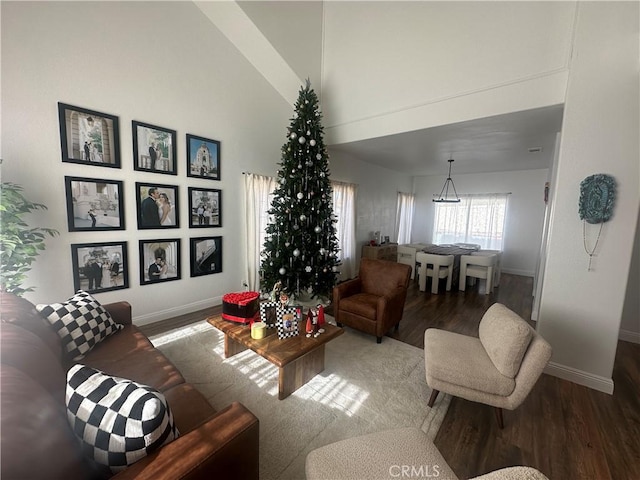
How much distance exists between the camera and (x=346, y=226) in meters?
5.39

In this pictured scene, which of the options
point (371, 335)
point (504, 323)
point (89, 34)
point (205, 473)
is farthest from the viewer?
point (371, 335)

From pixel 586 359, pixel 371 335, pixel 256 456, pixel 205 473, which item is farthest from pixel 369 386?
pixel 586 359

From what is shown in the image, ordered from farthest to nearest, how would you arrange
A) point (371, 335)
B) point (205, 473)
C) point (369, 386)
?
point (371, 335) → point (369, 386) → point (205, 473)

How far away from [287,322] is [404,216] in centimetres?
622

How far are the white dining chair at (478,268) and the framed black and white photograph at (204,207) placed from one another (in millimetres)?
4400

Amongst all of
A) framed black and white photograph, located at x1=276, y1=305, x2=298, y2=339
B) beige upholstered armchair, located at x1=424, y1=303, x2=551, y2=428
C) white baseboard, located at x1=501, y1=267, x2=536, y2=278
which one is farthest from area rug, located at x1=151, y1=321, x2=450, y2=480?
white baseboard, located at x1=501, y1=267, x2=536, y2=278

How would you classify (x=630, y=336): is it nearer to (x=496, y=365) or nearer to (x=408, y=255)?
(x=496, y=365)

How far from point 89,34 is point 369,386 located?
168 inches

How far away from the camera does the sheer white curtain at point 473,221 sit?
668 centimetres

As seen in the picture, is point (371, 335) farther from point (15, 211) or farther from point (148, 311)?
point (15, 211)

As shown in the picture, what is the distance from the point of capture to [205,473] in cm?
88

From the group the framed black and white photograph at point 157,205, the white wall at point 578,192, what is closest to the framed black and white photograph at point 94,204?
the framed black and white photograph at point 157,205

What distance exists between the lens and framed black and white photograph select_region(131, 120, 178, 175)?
2.91 meters

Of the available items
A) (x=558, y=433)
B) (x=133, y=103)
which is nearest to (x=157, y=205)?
(x=133, y=103)
